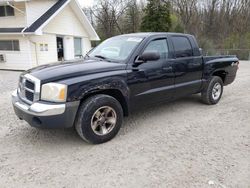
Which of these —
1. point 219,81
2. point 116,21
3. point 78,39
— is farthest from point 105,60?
point 116,21

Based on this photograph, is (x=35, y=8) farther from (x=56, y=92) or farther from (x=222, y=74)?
(x=56, y=92)

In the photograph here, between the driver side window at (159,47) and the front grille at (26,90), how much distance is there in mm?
2250

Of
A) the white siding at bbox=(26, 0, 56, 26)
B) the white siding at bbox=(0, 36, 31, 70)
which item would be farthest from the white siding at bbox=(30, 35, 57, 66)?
the white siding at bbox=(26, 0, 56, 26)

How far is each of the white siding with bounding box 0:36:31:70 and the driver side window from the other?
11251 mm

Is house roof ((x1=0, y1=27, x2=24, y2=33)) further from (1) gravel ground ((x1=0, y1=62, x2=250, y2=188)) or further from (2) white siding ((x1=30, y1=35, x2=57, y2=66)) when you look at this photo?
(1) gravel ground ((x1=0, y1=62, x2=250, y2=188))

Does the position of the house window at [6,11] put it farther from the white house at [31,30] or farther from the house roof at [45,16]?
the house roof at [45,16]

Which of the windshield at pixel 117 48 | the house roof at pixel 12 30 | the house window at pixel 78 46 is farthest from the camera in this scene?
the house window at pixel 78 46

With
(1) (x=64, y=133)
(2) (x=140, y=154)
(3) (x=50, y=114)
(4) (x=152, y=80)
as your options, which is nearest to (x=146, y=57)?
(4) (x=152, y=80)

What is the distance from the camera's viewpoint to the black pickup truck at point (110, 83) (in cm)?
359

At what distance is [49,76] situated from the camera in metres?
3.64

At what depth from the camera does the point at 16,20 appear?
48.0 ft

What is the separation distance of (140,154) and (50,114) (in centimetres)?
149

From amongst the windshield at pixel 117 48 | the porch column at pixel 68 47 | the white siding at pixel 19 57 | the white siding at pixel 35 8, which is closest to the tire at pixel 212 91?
the windshield at pixel 117 48

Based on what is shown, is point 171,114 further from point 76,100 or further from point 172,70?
point 76,100
